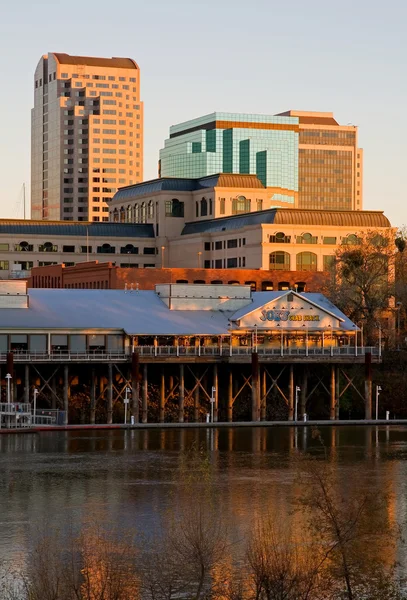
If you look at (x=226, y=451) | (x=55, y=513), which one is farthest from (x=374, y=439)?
(x=55, y=513)

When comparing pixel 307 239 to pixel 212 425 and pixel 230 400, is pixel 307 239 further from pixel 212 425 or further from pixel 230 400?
A: pixel 212 425

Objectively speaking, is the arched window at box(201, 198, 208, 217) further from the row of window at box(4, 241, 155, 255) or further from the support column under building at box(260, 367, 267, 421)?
the support column under building at box(260, 367, 267, 421)

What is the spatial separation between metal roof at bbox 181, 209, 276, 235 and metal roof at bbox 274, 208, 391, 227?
206 cm

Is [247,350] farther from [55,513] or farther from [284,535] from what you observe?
[284,535]

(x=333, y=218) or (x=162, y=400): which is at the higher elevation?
(x=333, y=218)

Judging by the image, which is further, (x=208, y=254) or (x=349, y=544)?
(x=208, y=254)

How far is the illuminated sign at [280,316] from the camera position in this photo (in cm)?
12056

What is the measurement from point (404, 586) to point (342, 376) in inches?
2756

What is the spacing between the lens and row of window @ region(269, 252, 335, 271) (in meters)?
172

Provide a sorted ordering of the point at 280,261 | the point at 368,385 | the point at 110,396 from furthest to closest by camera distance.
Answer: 1. the point at 280,261
2. the point at 368,385
3. the point at 110,396

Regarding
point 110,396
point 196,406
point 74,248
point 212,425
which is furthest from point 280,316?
point 74,248

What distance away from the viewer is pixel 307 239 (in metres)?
174

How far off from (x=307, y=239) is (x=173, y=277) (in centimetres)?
2844

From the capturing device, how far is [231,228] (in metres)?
180
